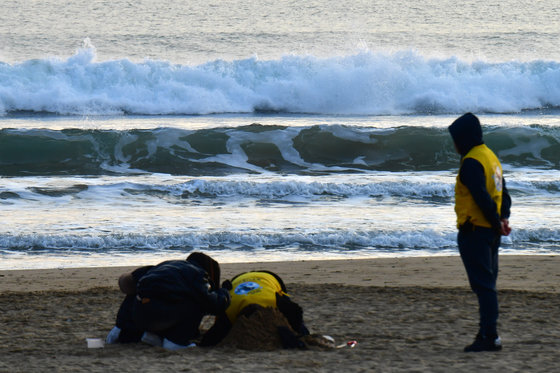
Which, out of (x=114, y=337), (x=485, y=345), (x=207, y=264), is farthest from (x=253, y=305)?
(x=485, y=345)

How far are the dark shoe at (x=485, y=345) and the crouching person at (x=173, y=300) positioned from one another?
1.50m

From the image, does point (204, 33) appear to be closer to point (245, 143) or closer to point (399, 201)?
point (245, 143)

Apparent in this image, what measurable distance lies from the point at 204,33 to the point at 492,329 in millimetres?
36355

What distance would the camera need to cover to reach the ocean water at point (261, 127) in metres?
10.3

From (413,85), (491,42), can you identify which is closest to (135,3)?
(491,42)

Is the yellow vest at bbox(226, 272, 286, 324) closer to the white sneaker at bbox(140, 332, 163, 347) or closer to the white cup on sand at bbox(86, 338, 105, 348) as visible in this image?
the white sneaker at bbox(140, 332, 163, 347)

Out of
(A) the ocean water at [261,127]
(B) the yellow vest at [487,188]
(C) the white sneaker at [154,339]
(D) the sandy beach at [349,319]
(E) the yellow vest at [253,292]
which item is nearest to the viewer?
(D) the sandy beach at [349,319]

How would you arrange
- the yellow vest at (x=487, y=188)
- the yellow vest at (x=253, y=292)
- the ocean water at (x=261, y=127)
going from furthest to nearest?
the ocean water at (x=261, y=127) → the yellow vest at (x=253, y=292) → the yellow vest at (x=487, y=188)

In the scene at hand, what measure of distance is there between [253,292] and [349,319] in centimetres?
97

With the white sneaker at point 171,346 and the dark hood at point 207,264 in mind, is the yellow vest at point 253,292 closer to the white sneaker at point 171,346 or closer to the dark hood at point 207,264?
the dark hood at point 207,264

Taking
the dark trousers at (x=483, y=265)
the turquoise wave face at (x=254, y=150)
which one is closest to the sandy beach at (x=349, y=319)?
the dark trousers at (x=483, y=265)

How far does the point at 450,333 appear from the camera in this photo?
17.6 ft

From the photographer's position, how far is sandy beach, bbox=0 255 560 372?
4.61 m

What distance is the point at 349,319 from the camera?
19.5ft
